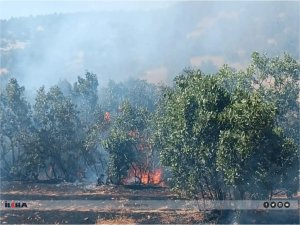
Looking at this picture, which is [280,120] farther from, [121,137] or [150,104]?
[150,104]

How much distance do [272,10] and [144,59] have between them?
65.0m

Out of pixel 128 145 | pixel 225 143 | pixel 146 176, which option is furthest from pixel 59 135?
pixel 225 143

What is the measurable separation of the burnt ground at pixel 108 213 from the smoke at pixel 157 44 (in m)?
95.5

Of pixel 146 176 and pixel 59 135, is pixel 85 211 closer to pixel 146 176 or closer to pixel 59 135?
pixel 59 135

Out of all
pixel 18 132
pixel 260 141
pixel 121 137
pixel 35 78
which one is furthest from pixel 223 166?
pixel 35 78

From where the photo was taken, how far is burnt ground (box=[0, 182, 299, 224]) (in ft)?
106

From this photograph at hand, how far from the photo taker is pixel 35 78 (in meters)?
141

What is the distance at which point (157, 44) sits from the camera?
176m

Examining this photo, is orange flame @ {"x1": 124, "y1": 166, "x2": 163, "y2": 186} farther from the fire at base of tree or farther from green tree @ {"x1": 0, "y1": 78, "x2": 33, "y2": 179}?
green tree @ {"x1": 0, "y1": 78, "x2": 33, "y2": 179}

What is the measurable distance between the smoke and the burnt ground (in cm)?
9551

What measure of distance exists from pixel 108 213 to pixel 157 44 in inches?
5732
